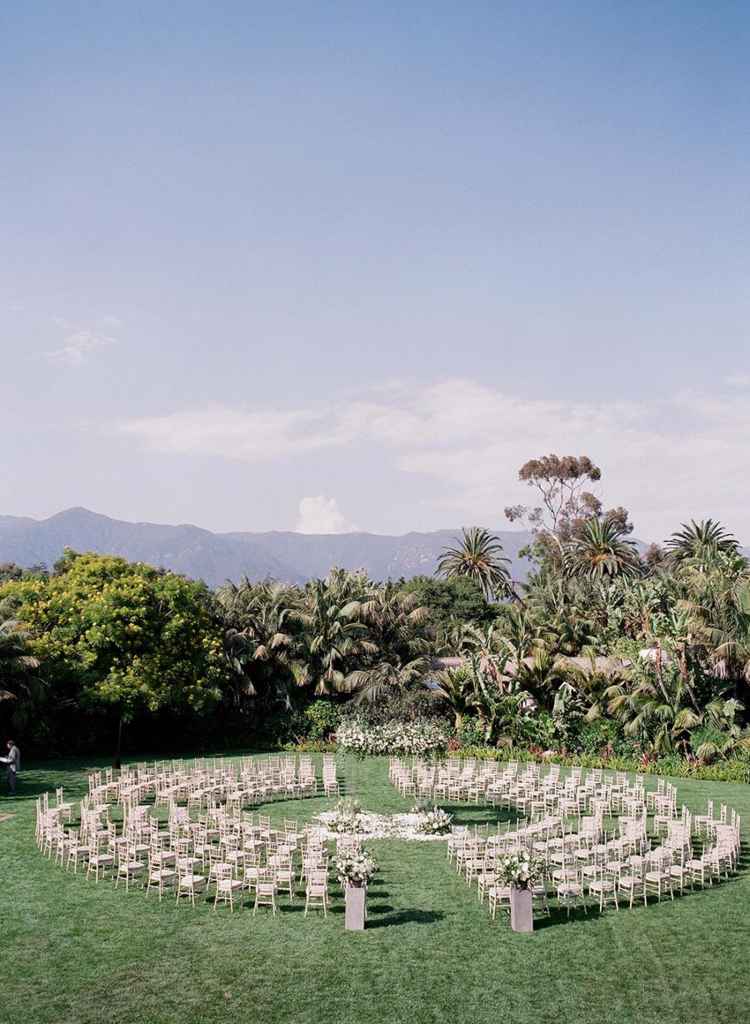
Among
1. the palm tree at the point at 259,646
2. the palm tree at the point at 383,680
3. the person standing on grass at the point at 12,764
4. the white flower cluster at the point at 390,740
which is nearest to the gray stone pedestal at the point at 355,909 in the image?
the white flower cluster at the point at 390,740

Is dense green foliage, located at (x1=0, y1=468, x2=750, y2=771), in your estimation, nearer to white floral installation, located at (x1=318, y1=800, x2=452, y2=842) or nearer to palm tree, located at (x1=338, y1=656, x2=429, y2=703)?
palm tree, located at (x1=338, y1=656, x2=429, y2=703)

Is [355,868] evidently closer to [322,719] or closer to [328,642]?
[322,719]

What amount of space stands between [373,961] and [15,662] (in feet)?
70.2

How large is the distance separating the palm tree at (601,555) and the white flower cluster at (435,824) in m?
42.1

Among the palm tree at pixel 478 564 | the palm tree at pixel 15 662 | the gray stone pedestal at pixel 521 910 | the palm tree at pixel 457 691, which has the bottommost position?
the gray stone pedestal at pixel 521 910

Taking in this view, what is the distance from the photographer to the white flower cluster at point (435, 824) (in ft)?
75.9

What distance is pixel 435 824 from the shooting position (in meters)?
23.1

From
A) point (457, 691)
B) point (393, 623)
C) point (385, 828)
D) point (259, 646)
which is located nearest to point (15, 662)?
point (259, 646)

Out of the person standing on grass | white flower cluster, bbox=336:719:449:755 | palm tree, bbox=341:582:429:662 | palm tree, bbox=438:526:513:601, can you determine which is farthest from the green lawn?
palm tree, bbox=438:526:513:601

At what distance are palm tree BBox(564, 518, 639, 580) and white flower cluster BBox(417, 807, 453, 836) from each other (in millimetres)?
42138

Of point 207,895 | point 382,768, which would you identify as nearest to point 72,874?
point 207,895

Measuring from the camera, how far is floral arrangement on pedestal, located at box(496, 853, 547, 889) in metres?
15.9

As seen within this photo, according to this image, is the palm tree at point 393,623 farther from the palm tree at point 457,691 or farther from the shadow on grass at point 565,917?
the shadow on grass at point 565,917

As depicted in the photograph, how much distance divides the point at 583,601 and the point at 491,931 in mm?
29201
